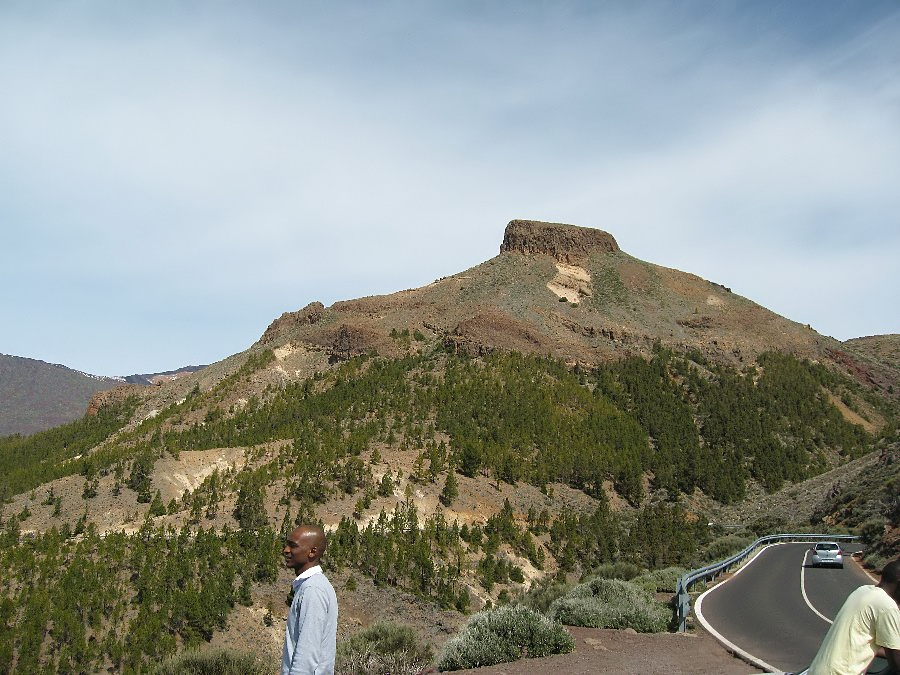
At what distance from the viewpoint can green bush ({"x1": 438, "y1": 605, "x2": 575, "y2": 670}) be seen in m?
9.84

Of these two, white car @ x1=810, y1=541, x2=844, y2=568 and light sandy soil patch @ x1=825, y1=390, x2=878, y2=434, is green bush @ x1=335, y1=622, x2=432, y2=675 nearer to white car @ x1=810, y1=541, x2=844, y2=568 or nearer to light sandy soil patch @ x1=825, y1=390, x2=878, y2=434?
white car @ x1=810, y1=541, x2=844, y2=568

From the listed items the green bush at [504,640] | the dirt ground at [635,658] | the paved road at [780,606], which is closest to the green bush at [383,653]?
the green bush at [504,640]

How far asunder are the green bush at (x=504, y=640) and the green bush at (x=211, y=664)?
3035 millimetres

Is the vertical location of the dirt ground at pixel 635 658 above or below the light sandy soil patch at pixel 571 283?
below

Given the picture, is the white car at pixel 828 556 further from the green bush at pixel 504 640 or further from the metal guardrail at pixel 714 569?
the green bush at pixel 504 640

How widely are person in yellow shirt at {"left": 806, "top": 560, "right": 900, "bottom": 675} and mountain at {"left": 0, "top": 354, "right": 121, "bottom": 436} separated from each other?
503 ft

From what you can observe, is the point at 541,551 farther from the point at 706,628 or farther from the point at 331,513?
the point at 706,628

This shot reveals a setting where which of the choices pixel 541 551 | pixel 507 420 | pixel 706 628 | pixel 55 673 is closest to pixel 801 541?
pixel 541 551

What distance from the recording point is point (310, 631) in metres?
4.00

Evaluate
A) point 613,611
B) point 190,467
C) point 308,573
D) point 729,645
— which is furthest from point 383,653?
point 190,467

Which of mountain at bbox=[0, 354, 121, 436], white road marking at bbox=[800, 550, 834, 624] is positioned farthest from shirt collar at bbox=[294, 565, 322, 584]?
mountain at bbox=[0, 354, 121, 436]

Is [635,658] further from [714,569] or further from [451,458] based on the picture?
[451,458]

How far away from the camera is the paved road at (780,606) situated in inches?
445

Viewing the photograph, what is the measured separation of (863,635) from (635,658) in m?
6.26
